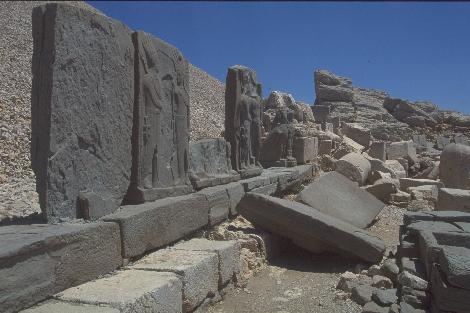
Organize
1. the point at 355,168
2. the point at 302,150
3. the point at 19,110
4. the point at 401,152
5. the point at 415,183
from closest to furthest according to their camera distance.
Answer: the point at 355,168 → the point at 415,183 → the point at 19,110 → the point at 302,150 → the point at 401,152

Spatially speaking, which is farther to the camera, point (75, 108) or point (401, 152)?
point (401, 152)

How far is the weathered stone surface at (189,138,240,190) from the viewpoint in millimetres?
7250

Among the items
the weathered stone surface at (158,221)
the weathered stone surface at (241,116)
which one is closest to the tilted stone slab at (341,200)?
the weathered stone surface at (241,116)

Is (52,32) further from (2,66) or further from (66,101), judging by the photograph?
(2,66)

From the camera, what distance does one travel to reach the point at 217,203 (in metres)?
6.78

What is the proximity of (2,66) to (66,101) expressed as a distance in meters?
13.8

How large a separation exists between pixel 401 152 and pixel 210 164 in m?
10.8

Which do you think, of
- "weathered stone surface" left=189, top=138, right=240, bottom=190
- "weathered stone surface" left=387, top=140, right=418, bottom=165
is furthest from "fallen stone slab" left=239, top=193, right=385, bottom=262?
"weathered stone surface" left=387, top=140, right=418, bottom=165

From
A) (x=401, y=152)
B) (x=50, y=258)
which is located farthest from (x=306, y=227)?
(x=401, y=152)

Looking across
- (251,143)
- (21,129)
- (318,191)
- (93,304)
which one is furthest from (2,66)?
(93,304)

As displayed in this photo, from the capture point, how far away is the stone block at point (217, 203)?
6.54 meters

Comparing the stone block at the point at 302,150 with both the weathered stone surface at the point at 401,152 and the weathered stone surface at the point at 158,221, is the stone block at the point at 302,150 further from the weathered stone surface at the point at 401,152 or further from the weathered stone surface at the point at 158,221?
the weathered stone surface at the point at 158,221

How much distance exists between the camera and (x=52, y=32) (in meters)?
4.21

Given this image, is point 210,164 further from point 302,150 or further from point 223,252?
point 302,150
